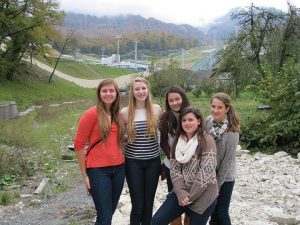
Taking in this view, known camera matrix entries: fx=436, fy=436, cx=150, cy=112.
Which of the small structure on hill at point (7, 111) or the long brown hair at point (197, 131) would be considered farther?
the small structure on hill at point (7, 111)

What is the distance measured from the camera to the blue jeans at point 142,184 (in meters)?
4.73

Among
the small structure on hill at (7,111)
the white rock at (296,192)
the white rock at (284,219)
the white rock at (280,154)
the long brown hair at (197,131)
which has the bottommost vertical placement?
the small structure on hill at (7,111)

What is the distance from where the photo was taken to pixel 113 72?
8912 centimetres

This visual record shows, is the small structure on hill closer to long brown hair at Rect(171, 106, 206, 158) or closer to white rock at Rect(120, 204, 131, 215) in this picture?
white rock at Rect(120, 204, 131, 215)

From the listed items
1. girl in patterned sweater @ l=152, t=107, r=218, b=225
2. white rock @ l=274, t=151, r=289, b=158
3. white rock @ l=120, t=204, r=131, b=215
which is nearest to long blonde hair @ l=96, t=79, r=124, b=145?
girl in patterned sweater @ l=152, t=107, r=218, b=225

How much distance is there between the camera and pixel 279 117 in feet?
43.4

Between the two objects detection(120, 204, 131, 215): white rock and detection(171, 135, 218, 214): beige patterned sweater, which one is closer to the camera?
detection(171, 135, 218, 214): beige patterned sweater

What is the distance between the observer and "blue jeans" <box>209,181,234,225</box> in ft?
15.5

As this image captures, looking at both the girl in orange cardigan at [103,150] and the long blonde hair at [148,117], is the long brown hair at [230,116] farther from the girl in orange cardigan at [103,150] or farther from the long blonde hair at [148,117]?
Result: the girl in orange cardigan at [103,150]

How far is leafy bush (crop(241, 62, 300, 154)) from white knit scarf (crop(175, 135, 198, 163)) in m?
8.88

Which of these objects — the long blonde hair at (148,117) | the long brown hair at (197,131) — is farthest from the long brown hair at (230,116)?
the long blonde hair at (148,117)

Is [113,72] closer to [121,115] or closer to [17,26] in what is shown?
[17,26]

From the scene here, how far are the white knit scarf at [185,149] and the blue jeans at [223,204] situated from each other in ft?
2.47

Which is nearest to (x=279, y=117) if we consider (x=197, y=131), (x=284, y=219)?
(x=284, y=219)
